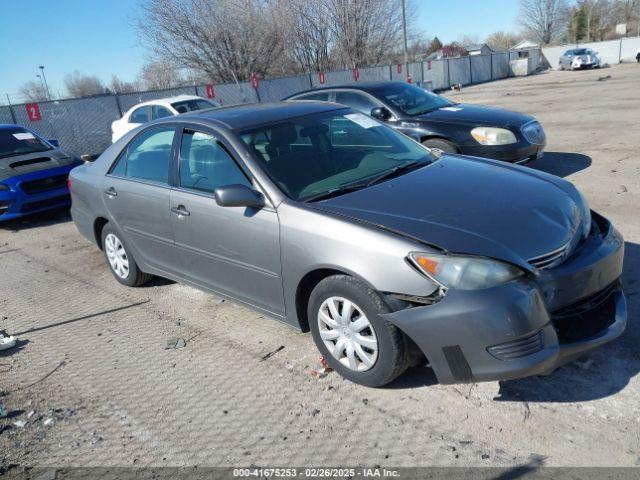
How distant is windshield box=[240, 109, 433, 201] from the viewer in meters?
3.62

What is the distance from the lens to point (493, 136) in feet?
23.9

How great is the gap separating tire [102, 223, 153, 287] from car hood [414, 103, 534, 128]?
4.66 meters

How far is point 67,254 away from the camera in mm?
6695

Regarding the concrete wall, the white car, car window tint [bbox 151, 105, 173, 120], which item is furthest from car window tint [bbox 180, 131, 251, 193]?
the concrete wall

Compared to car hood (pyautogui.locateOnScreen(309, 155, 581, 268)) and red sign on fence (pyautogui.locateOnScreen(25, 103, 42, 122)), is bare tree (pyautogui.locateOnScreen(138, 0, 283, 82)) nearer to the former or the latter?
red sign on fence (pyautogui.locateOnScreen(25, 103, 42, 122))

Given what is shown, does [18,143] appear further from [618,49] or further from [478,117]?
[618,49]

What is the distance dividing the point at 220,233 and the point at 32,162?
248 inches

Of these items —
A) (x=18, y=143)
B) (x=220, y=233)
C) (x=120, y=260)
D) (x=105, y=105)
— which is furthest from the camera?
(x=105, y=105)

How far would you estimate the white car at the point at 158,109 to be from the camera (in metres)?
12.1

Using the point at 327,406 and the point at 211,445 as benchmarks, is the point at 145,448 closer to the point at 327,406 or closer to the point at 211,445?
the point at 211,445

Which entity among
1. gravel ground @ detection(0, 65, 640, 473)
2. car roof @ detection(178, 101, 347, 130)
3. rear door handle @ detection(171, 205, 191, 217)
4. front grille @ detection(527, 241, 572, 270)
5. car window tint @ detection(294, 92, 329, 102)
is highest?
car roof @ detection(178, 101, 347, 130)

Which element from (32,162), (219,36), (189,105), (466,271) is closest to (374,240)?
(466,271)

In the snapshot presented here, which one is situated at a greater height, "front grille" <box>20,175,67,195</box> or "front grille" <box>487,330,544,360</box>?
"front grille" <box>20,175,67,195</box>

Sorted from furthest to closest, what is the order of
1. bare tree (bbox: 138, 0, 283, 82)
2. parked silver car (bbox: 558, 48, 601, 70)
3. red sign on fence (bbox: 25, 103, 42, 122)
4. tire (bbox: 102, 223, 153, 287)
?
parked silver car (bbox: 558, 48, 601, 70)
bare tree (bbox: 138, 0, 283, 82)
red sign on fence (bbox: 25, 103, 42, 122)
tire (bbox: 102, 223, 153, 287)
